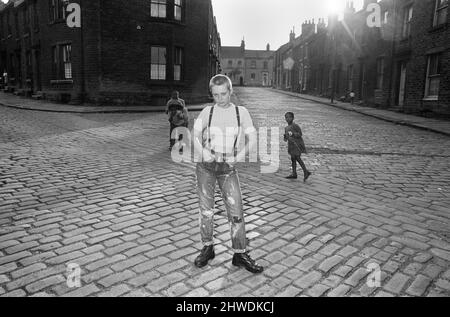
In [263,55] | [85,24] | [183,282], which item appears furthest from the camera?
[263,55]

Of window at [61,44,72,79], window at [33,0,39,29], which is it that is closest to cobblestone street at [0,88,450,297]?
window at [61,44,72,79]

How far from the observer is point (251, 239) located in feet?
12.7

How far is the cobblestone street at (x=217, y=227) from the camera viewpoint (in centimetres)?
301

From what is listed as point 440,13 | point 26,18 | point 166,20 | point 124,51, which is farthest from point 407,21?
point 26,18

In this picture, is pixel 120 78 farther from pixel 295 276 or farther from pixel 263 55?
pixel 263 55

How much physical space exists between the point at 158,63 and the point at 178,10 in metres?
3.71

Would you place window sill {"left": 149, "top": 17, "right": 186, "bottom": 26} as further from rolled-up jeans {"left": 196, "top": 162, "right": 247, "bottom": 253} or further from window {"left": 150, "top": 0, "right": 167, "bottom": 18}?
rolled-up jeans {"left": 196, "top": 162, "right": 247, "bottom": 253}

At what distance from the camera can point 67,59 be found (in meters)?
22.0

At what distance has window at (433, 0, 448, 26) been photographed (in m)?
16.5

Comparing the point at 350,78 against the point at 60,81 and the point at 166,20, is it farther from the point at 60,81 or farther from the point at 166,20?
the point at 60,81

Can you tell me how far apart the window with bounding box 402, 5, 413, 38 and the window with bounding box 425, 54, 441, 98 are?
339 cm

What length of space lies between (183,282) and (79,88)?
20.9m
